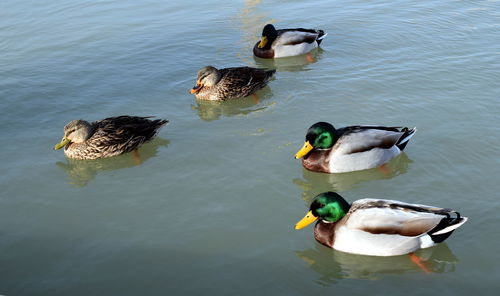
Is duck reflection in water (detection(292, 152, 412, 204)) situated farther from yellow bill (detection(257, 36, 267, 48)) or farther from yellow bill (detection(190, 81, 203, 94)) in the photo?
yellow bill (detection(257, 36, 267, 48))

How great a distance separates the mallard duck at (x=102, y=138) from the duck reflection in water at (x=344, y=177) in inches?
97.4

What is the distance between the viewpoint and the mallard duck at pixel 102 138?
349 inches

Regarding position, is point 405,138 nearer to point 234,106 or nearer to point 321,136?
point 321,136

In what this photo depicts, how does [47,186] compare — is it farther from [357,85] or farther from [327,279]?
[357,85]

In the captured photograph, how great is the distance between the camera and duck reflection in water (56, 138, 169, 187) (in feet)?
28.2

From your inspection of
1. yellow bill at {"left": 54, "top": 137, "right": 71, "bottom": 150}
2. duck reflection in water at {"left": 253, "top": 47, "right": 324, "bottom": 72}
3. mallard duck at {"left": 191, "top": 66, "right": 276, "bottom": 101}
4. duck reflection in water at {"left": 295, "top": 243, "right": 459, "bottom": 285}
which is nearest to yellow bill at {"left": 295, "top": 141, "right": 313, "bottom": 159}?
duck reflection in water at {"left": 295, "top": 243, "right": 459, "bottom": 285}

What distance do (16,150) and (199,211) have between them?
344cm

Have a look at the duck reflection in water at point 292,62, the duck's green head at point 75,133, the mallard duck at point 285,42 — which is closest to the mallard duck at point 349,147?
the duck's green head at point 75,133

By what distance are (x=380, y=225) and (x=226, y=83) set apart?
17.2 ft

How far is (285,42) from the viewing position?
12617mm

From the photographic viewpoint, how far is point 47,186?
8.25 m

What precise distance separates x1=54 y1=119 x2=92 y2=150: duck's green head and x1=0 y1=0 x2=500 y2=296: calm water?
33cm

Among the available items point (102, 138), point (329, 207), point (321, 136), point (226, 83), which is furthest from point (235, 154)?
point (226, 83)

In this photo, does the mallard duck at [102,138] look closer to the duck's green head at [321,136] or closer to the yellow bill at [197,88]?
the yellow bill at [197,88]
